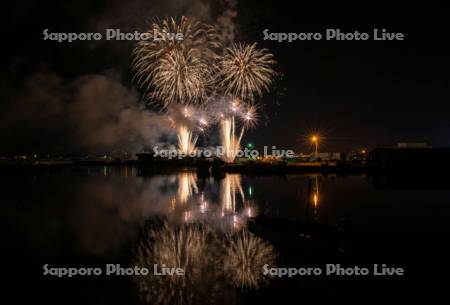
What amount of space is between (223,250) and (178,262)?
77.0 inches

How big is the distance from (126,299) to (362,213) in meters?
15.9

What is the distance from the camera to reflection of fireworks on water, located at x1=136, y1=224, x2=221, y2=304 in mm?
10109

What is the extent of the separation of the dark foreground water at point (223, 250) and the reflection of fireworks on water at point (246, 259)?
0.03 m

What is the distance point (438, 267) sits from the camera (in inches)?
396

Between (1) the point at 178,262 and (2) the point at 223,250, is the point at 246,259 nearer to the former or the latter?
(2) the point at 223,250

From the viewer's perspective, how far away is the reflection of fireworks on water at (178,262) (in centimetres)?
1011

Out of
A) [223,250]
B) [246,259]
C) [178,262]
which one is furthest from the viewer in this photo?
[223,250]

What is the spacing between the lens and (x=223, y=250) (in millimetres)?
13945

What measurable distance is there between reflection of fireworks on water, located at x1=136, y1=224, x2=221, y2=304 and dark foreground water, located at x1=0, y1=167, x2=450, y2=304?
0.03 meters

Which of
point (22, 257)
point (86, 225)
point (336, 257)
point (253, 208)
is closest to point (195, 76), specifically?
point (253, 208)

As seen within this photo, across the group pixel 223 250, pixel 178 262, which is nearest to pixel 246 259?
pixel 223 250

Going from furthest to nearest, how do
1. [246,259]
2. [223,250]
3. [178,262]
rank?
[223,250], [246,259], [178,262]

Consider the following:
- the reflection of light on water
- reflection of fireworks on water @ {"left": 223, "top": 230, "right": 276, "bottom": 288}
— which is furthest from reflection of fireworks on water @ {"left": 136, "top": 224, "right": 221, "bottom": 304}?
reflection of fireworks on water @ {"left": 223, "top": 230, "right": 276, "bottom": 288}

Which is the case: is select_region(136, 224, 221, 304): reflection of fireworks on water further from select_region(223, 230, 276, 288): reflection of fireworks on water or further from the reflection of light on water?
select_region(223, 230, 276, 288): reflection of fireworks on water
